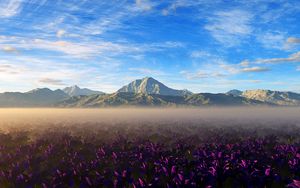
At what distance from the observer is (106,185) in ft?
30.6

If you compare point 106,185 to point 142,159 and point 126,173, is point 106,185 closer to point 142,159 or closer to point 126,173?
point 126,173

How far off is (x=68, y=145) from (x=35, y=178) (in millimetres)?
8515

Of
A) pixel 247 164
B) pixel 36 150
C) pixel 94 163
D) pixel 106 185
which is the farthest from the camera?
pixel 36 150

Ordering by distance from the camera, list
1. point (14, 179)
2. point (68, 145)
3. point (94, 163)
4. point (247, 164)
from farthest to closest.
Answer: point (68, 145) < point (94, 163) < point (14, 179) < point (247, 164)

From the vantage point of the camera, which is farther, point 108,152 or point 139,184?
point 108,152

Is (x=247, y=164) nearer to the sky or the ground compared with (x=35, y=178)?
nearer to the sky

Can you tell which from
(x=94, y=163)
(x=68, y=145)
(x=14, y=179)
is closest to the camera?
(x=14, y=179)

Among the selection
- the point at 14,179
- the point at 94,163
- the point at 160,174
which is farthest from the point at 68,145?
the point at 160,174

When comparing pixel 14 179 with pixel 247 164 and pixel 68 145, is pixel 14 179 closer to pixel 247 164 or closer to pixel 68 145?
pixel 247 164

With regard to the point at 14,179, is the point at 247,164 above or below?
above

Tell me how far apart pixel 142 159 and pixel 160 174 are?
10.7 ft

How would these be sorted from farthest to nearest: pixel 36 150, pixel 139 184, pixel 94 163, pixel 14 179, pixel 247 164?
pixel 36 150 → pixel 94 163 → pixel 14 179 → pixel 247 164 → pixel 139 184

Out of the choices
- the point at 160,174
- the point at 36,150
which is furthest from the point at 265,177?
the point at 36,150

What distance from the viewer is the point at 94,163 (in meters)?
13.0
